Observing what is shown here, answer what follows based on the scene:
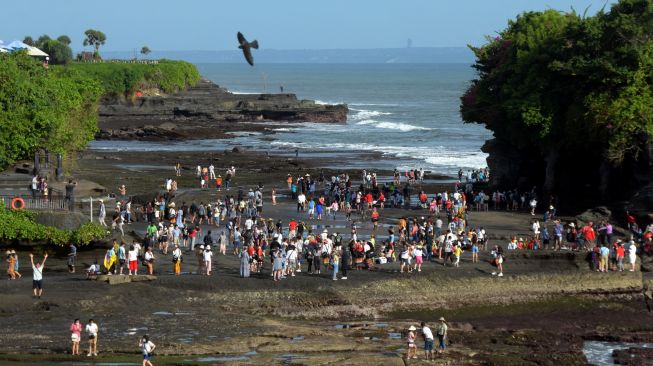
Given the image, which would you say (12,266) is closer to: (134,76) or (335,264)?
(335,264)

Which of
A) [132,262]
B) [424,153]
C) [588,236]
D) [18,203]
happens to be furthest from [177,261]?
[424,153]

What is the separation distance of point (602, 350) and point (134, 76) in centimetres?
10936

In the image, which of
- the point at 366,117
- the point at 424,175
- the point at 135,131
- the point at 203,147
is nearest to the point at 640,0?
the point at 424,175

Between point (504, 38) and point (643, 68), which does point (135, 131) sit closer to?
point (504, 38)

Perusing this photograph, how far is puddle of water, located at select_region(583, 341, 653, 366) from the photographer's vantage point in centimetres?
3238

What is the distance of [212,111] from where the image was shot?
127m

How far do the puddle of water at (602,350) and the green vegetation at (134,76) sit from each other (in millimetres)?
97759

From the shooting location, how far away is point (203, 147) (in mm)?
93500

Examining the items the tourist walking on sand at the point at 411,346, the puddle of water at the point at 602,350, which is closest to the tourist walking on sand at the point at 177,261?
the tourist walking on sand at the point at 411,346

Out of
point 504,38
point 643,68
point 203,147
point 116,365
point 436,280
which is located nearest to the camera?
point 116,365

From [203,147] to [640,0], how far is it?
45399 millimetres

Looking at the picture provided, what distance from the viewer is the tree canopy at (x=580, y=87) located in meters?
52.5

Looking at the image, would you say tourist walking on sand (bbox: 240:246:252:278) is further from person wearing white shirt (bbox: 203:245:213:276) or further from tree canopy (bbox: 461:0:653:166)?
tree canopy (bbox: 461:0:653:166)

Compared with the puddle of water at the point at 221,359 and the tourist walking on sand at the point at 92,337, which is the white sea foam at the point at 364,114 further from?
the tourist walking on sand at the point at 92,337
